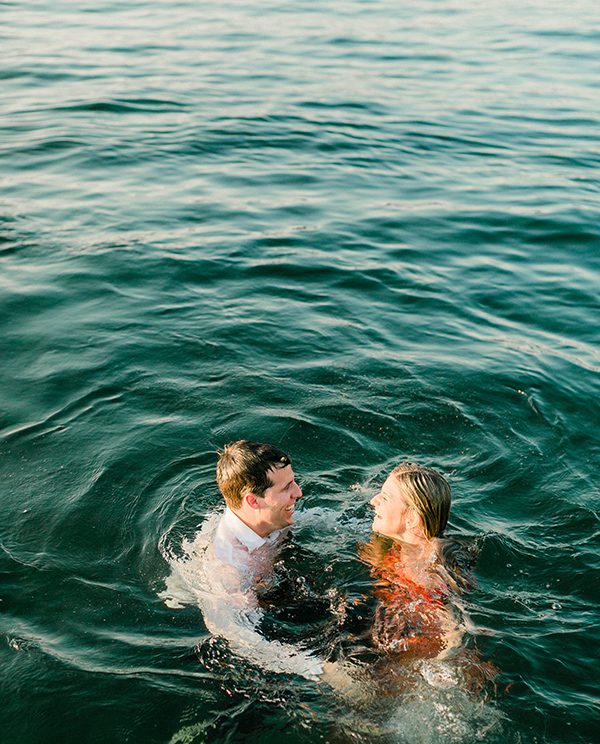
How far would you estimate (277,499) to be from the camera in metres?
5.91

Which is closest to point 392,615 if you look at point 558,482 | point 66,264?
point 558,482

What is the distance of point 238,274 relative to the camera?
11.3m

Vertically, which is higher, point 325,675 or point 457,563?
point 325,675

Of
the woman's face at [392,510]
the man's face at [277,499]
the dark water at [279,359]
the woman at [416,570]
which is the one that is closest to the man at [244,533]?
the man's face at [277,499]

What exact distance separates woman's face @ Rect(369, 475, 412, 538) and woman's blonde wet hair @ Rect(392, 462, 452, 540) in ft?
0.19

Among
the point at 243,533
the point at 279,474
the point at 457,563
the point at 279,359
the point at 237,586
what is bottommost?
the point at 279,359

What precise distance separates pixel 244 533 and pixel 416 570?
1.21m

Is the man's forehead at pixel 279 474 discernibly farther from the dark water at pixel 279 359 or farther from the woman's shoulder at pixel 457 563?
the woman's shoulder at pixel 457 563

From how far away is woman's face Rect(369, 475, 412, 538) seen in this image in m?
5.98

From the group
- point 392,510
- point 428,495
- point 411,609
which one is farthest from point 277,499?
point 411,609

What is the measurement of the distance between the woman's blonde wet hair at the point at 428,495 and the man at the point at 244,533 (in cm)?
78

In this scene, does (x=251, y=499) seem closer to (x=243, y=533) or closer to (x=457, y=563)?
(x=243, y=533)

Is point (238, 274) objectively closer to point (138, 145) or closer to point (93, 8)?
point (138, 145)

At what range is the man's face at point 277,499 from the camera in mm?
5883
